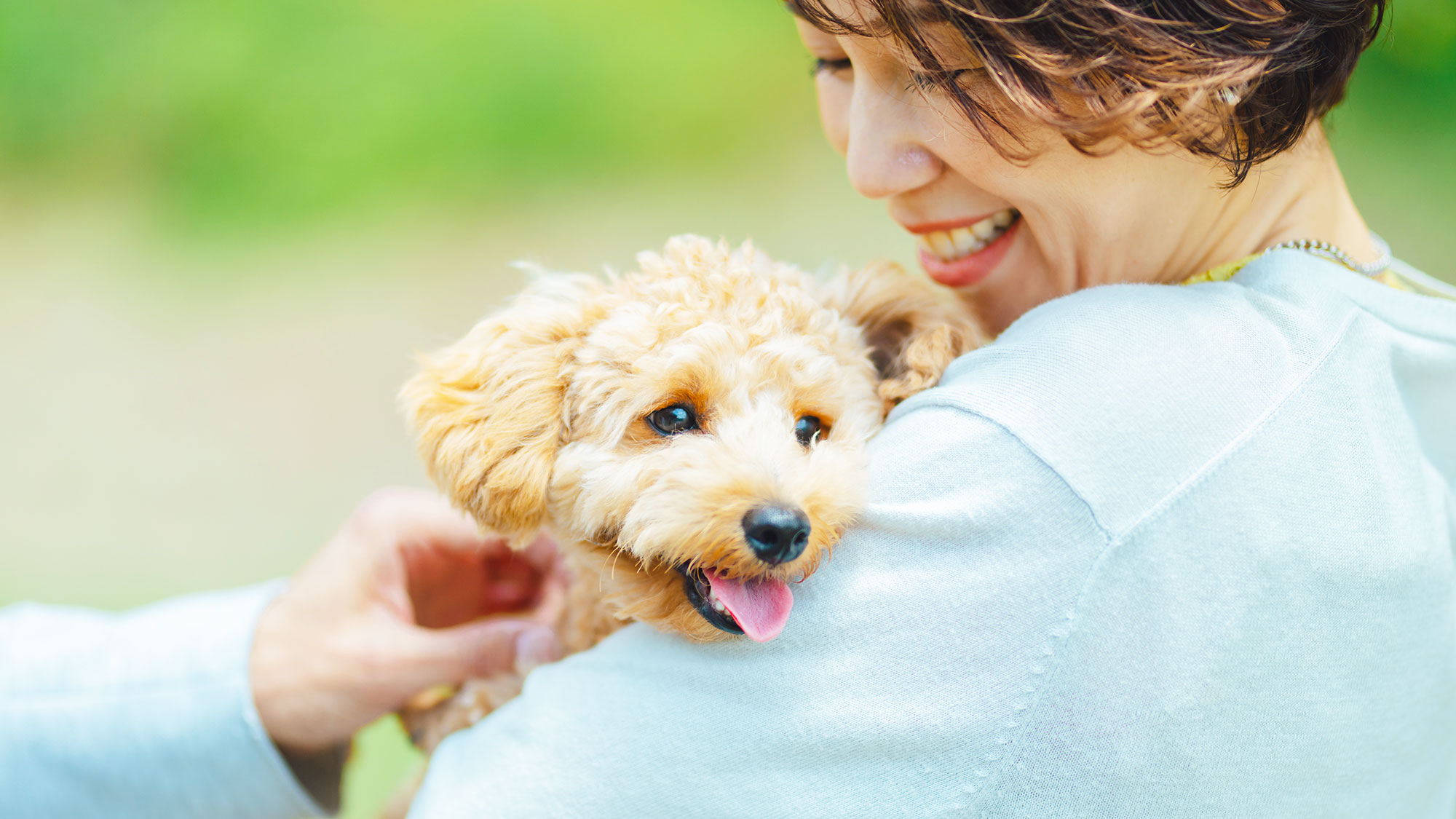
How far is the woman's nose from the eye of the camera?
2.72 ft

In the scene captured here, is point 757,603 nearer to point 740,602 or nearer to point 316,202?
point 740,602

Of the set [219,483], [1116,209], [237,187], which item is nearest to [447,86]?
[237,187]

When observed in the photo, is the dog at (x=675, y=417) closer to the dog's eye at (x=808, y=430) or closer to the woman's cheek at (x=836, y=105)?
the dog's eye at (x=808, y=430)

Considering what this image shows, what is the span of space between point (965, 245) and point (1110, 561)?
0.46 m

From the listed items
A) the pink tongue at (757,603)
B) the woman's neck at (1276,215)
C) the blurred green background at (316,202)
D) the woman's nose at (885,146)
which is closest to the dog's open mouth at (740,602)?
the pink tongue at (757,603)

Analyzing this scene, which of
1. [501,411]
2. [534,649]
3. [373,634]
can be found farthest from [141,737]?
A: [501,411]

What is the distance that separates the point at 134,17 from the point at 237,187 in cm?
56

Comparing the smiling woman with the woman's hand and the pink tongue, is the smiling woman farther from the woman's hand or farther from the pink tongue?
the woman's hand

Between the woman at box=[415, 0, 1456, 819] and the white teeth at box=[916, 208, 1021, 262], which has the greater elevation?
the white teeth at box=[916, 208, 1021, 262]

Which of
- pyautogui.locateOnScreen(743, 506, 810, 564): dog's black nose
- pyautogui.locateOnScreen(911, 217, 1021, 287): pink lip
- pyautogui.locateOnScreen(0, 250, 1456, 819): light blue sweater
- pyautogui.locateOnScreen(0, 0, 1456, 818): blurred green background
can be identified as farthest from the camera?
pyautogui.locateOnScreen(0, 0, 1456, 818): blurred green background

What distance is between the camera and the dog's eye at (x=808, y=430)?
0.94 m

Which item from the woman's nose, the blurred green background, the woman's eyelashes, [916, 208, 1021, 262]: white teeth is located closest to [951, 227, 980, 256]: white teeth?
[916, 208, 1021, 262]: white teeth

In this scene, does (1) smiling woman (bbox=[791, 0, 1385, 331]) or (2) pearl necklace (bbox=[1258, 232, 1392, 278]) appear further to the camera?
(2) pearl necklace (bbox=[1258, 232, 1392, 278])

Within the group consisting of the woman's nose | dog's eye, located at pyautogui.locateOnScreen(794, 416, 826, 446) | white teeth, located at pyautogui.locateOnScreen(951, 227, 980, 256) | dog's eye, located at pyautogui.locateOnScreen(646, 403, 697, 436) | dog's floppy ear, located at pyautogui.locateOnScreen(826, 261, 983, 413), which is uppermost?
the woman's nose
